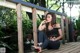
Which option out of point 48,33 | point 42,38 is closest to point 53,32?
point 48,33

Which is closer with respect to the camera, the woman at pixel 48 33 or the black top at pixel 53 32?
the woman at pixel 48 33

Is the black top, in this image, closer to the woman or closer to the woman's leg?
the woman

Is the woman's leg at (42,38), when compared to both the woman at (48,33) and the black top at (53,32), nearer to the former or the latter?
the woman at (48,33)

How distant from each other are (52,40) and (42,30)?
0.48 metres

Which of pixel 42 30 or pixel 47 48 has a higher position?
pixel 42 30

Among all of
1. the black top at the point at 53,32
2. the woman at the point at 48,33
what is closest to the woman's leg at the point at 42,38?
the woman at the point at 48,33

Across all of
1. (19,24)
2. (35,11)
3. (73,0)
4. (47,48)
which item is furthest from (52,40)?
(73,0)

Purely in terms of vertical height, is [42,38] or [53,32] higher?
[53,32]

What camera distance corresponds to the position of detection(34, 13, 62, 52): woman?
7367 mm

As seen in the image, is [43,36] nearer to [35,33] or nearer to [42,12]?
[35,33]

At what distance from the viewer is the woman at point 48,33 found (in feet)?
24.2

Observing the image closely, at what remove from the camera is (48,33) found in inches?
303

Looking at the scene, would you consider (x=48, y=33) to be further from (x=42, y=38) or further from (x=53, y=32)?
(x=42, y=38)

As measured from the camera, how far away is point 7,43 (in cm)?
771
